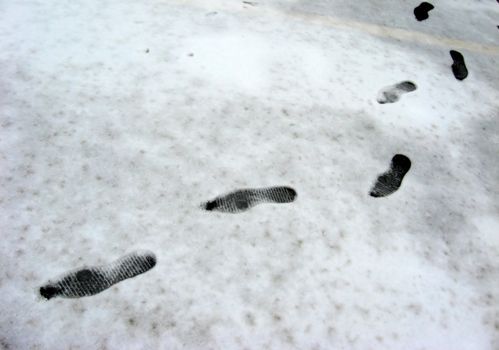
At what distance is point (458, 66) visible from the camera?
255 centimetres

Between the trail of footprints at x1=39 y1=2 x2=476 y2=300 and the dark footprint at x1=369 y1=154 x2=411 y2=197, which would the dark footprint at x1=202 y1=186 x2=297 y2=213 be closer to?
the trail of footprints at x1=39 y1=2 x2=476 y2=300

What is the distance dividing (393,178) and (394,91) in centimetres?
68

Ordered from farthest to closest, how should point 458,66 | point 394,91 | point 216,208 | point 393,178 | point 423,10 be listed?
point 423,10 < point 458,66 < point 394,91 < point 393,178 < point 216,208

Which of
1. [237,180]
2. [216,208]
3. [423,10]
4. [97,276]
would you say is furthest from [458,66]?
[97,276]

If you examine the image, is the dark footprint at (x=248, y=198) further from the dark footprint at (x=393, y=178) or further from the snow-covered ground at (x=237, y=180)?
the dark footprint at (x=393, y=178)

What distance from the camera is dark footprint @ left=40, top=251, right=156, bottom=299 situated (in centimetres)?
Result: 130

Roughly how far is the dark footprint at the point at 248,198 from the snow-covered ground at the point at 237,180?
3 centimetres

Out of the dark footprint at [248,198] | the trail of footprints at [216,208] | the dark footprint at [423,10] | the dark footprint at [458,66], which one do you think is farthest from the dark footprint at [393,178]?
the dark footprint at [423,10]

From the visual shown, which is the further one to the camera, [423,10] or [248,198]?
[423,10]

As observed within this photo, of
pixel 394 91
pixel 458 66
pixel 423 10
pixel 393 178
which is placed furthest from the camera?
pixel 423 10

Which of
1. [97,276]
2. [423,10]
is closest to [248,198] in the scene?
[97,276]

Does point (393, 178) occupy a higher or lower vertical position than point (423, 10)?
lower

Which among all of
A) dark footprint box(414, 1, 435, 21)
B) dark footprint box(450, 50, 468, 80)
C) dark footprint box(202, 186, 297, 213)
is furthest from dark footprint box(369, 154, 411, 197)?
dark footprint box(414, 1, 435, 21)

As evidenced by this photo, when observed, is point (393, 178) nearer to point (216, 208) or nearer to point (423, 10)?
point (216, 208)
